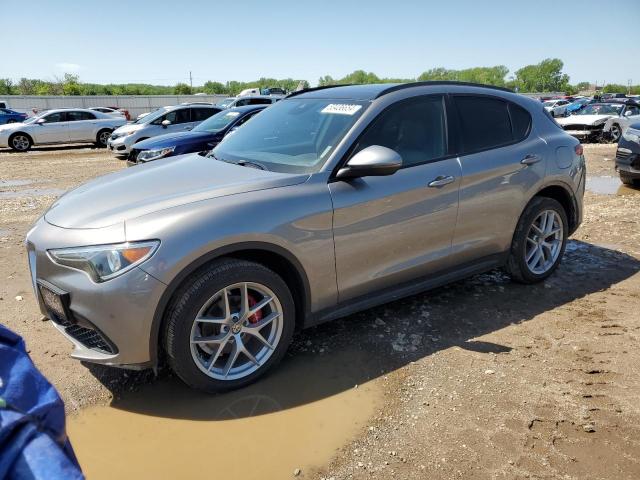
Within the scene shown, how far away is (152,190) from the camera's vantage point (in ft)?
10.3

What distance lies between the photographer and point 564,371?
10.7 feet

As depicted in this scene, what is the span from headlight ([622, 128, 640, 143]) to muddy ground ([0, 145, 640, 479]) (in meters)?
5.12

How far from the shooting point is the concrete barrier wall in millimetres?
41156

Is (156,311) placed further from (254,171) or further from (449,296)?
(449,296)

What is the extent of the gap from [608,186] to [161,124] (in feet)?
38.7

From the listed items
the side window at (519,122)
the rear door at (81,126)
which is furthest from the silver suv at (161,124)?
the side window at (519,122)

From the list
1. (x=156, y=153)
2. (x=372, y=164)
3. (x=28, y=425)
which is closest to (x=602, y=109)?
(x=156, y=153)

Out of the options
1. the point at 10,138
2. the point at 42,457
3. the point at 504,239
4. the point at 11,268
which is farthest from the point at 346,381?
the point at 10,138

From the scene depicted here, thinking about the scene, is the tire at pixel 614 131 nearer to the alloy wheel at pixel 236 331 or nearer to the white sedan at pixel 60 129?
the white sedan at pixel 60 129

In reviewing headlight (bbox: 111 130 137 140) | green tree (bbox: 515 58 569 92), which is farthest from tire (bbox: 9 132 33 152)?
green tree (bbox: 515 58 569 92)

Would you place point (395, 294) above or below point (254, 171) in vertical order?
below

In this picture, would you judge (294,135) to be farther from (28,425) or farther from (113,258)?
(28,425)

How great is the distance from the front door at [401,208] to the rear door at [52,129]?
17.9 meters

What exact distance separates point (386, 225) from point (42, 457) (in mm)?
2733
